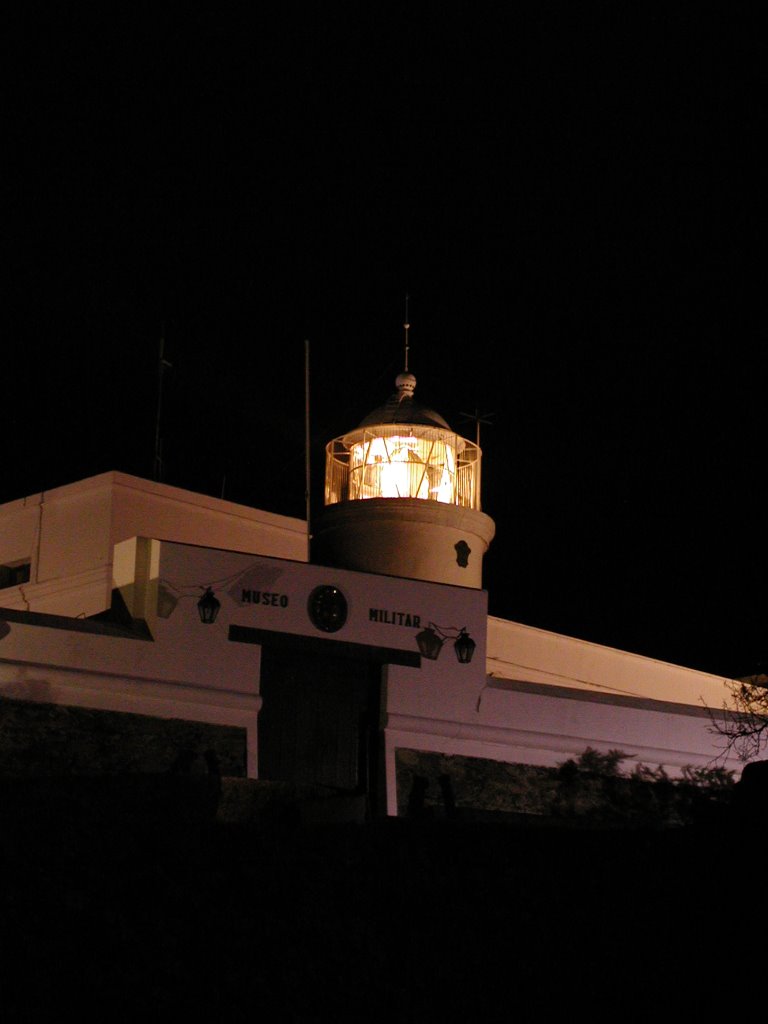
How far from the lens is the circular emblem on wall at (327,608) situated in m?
20.9

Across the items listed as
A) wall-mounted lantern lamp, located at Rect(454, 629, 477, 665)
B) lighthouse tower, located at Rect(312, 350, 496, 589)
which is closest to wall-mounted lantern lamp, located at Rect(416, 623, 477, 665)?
wall-mounted lantern lamp, located at Rect(454, 629, 477, 665)

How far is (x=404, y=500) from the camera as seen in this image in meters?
22.8

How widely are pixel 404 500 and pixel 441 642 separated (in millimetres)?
2302

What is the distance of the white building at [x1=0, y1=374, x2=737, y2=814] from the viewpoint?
19.8m

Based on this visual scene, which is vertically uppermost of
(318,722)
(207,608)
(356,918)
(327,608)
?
(327,608)

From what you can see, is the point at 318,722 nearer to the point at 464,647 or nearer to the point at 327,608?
the point at 327,608

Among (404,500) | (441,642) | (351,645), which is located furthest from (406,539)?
(351,645)

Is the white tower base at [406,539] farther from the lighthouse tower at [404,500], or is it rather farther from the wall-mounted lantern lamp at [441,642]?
the wall-mounted lantern lamp at [441,642]

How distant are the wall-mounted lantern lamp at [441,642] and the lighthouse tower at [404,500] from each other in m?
1.04

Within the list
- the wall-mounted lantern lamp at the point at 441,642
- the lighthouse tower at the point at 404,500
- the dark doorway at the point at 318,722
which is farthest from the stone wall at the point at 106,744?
the lighthouse tower at the point at 404,500

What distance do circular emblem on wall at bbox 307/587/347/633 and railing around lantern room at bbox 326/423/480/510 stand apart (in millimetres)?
2511

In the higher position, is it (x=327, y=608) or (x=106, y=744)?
(x=327, y=608)

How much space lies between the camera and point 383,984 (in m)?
11.3

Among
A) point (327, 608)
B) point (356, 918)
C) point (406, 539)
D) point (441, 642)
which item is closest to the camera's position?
point (356, 918)
